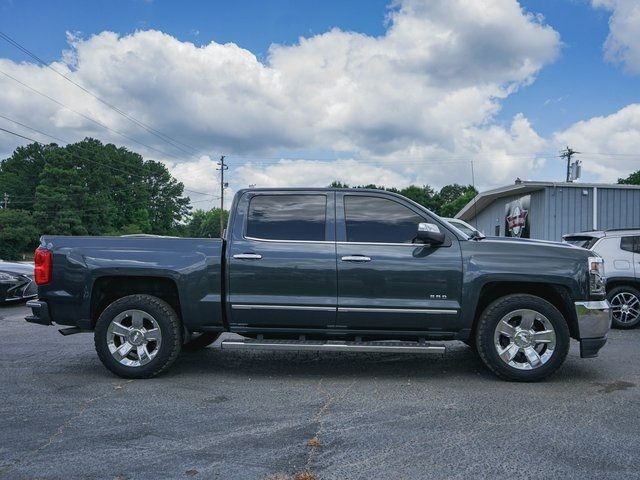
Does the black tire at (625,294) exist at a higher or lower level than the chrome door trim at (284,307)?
lower

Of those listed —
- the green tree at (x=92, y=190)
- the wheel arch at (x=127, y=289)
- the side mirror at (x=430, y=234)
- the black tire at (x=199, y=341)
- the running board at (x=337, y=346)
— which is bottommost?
the black tire at (x=199, y=341)

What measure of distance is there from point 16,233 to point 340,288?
5820 cm

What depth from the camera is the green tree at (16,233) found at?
54156 mm

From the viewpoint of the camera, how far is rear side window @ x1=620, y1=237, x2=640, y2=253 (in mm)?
8992

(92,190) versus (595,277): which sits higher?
(92,190)

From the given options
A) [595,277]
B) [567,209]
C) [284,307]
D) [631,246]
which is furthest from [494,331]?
[567,209]

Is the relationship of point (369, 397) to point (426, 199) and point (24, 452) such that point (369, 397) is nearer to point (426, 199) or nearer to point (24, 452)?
point (24, 452)

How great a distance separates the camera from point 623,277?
8.77 metres

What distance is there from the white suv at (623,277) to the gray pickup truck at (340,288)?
4.07m

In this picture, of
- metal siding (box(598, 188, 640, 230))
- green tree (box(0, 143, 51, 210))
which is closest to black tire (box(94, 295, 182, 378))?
metal siding (box(598, 188, 640, 230))

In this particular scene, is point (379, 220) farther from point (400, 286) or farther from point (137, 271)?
point (137, 271)

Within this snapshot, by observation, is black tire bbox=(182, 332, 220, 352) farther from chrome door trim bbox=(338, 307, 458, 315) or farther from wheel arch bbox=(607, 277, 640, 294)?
wheel arch bbox=(607, 277, 640, 294)

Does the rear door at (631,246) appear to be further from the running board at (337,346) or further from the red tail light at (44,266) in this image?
the red tail light at (44,266)

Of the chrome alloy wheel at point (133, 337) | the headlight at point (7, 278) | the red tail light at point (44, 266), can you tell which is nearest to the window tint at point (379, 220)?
the chrome alloy wheel at point (133, 337)
